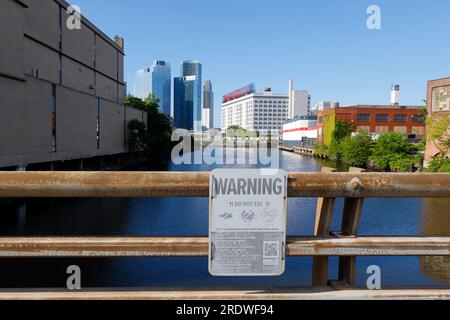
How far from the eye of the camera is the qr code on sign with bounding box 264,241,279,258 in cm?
310

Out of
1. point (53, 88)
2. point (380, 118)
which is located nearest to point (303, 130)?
point (380, 118)

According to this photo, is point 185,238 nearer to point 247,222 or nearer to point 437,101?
point 247,222

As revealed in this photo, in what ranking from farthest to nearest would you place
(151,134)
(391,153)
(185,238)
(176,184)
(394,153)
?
(151,134), (391,153), (394,153), (185,238), (176,184)

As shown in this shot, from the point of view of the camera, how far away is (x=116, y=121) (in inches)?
2702

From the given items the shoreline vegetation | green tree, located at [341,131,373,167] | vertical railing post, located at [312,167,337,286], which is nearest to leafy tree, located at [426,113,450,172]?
the shoreline vegetation

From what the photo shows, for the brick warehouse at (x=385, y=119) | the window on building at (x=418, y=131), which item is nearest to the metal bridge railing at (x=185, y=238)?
the brick warehouse at (x=385, y=119)

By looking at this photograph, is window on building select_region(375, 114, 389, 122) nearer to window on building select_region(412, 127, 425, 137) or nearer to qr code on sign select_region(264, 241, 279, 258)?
window on building select_region(412, 127, 425, 137)

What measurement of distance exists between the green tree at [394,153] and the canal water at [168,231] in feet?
101

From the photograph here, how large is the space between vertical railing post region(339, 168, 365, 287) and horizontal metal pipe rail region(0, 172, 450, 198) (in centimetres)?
15

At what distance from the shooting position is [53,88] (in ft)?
144

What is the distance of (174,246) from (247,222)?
596 mm

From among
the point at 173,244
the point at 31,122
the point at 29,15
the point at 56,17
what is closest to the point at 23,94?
the point at 31,122

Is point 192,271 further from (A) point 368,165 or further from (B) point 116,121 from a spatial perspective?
(A) point 368,165
